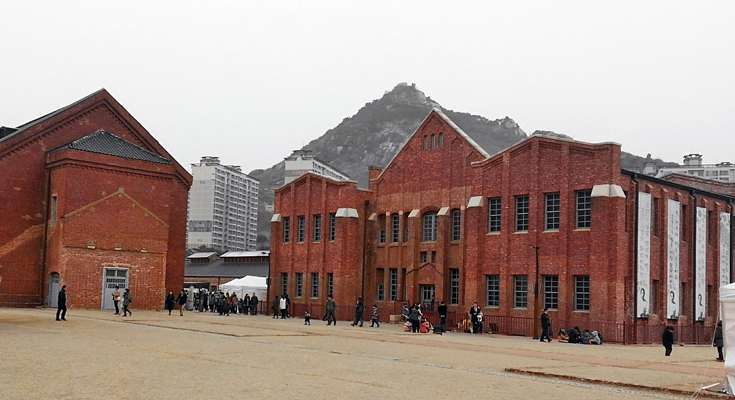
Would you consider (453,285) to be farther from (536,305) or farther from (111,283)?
(111,283)

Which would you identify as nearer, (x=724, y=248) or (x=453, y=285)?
(x=724, y=248)

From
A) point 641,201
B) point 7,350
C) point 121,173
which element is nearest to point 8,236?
point 121,173

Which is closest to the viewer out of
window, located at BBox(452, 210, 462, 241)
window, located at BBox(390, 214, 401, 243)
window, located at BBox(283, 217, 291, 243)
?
window, located at BBox(452, 210, 462, 241)

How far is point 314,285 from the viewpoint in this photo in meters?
53.3

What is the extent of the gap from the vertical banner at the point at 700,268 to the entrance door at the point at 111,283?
31562 mm

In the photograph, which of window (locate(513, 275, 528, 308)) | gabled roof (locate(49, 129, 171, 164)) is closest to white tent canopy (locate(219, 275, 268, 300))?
gabled roof (locate(49, 129, 171, 164))

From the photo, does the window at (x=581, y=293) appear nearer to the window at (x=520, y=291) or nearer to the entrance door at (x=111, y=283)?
the window at (x=520, y=291)

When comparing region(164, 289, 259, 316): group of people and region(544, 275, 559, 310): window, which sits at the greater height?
region(544, 275, 559, 310): window

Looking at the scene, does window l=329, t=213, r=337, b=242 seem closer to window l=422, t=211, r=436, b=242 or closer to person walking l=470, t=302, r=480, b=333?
window l=422, t=211, r=436, b=242

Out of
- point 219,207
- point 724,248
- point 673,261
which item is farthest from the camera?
point 219,207

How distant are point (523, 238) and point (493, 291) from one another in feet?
11.1

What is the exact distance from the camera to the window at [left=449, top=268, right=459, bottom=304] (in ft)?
149

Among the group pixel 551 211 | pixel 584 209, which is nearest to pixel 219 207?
pixel 551 211

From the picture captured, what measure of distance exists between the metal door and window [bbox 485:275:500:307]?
24.7 meters
